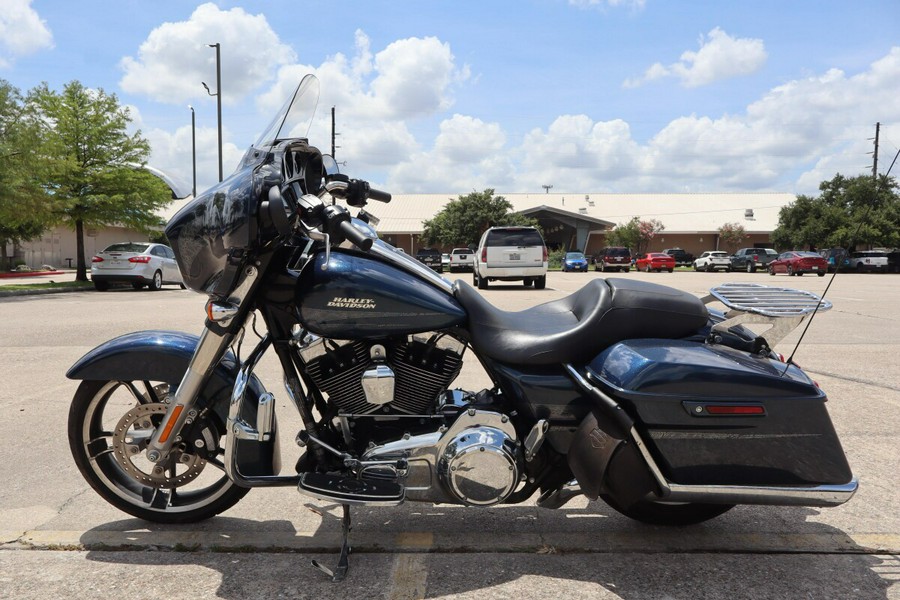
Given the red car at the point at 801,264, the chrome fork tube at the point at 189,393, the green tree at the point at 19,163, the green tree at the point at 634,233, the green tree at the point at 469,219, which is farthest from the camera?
the green tree at the point at 634,233

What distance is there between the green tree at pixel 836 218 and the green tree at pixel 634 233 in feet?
28.8

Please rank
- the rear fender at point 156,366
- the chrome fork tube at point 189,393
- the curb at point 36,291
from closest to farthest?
the chrome fork tube at point 189,393
the rear fender at point 156,366
the curb at point 36,291

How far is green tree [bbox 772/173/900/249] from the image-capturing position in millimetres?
41156

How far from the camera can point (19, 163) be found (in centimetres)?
1938

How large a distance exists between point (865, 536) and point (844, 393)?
120 inches

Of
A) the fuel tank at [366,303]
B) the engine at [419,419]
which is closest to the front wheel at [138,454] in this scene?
the engine at [419,419]

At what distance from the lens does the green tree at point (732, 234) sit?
50625 millimetres

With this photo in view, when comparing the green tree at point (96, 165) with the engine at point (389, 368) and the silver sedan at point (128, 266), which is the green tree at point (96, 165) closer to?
the silver sedan at point (128, 266)

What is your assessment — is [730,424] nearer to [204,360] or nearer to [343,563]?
[343,563]

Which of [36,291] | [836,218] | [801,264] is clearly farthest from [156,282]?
[836,218]

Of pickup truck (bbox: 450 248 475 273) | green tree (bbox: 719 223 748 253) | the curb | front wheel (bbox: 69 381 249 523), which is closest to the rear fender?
front wheel (bbox: 69 381 249 523)

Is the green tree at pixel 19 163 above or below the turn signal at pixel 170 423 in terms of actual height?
above

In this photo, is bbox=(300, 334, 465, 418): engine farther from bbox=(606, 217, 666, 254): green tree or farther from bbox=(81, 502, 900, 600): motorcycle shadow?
bbox=(606, 217, 666, 254): green tree

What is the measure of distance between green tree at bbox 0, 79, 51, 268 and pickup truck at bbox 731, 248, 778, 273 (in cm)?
3797
